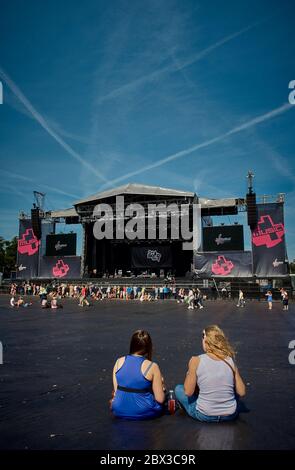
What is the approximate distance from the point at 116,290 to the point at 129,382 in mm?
33217

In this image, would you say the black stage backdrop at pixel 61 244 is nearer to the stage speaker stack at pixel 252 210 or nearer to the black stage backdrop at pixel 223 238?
the black stage backdrop at pixel 223 238

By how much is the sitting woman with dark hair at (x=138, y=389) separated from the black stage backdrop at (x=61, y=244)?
1528 inches

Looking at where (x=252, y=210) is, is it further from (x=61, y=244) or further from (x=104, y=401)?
(x=104, y=401)

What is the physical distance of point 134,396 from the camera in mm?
3467

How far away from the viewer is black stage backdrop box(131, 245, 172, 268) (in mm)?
42875

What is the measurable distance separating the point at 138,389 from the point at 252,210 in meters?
32.0

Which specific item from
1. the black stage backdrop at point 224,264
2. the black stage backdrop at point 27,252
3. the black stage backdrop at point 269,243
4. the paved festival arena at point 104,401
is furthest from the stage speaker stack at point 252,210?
the paved festival arena at point 104,401

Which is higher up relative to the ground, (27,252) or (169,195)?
(169,195)

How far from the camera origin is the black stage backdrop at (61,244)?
137 feet

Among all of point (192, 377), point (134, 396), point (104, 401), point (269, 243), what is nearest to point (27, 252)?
point (269, 243)

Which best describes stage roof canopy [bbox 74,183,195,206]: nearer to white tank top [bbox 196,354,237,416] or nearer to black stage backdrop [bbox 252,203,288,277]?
black stage backdrop [bbox 252,203,288,277]
